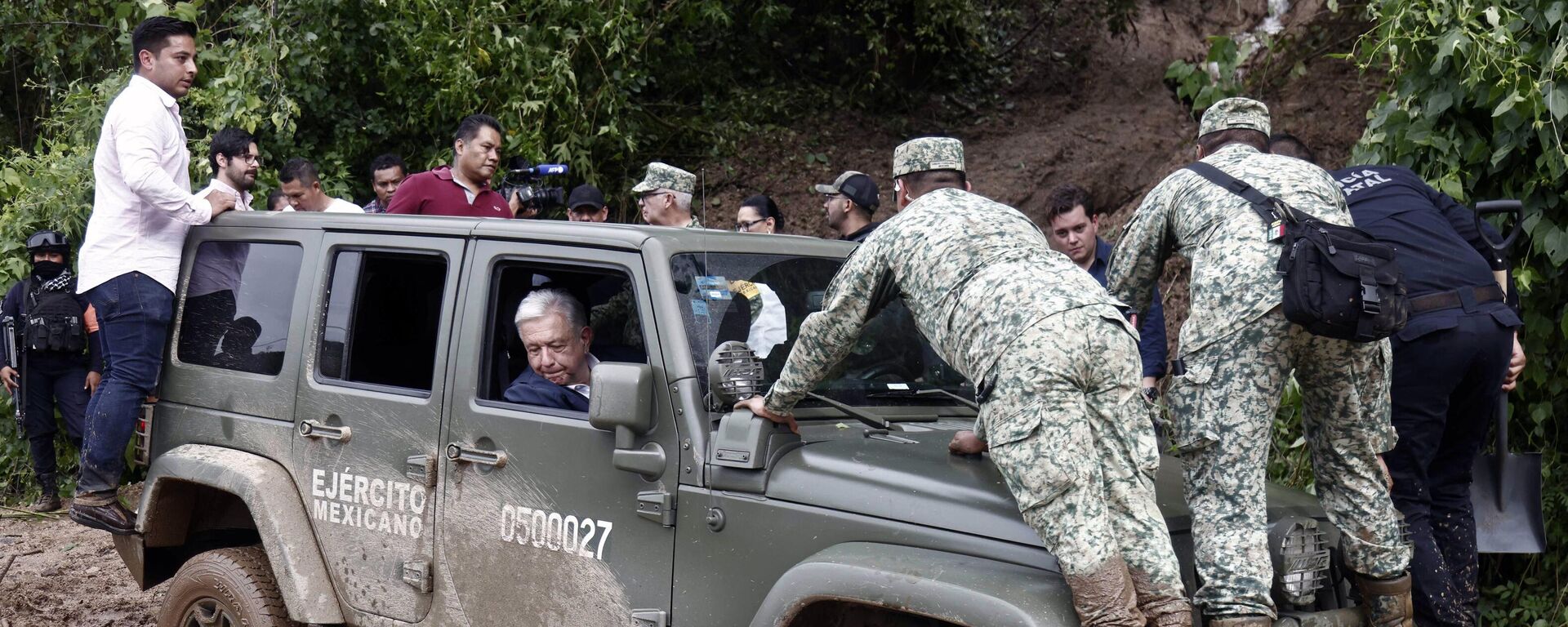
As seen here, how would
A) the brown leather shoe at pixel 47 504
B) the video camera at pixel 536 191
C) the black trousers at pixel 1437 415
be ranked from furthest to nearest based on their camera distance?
1. the brown leather shoe at pixel 47 504
2. the video camera at pixel 536 191
3. the black trousers at pixel 1437 415

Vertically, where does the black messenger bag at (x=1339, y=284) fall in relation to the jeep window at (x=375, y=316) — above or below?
above

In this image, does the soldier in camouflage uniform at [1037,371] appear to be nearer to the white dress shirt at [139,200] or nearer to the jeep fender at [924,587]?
the jeep fender at [924,587]

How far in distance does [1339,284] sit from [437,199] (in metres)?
3.81

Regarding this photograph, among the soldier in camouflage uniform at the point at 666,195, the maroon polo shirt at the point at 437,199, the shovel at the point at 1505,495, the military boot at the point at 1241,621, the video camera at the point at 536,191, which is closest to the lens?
the military boot at the point at 1241,621

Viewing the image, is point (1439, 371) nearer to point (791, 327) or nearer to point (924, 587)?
point (791, 327)

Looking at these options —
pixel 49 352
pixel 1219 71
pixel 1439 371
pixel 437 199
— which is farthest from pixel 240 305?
pixel 1219 71

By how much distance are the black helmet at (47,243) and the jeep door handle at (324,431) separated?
5.22 meters

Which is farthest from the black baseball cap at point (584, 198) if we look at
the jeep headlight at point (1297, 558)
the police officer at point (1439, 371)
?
the jeep headlight at point (1297, 558)

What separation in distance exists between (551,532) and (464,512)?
0.32 meters

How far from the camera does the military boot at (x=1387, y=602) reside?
334 cm

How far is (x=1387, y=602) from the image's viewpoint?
335 cm

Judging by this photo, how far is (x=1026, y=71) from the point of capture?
1320 cm

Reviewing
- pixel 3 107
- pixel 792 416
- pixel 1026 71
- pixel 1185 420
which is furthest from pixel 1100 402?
pixel 3 107

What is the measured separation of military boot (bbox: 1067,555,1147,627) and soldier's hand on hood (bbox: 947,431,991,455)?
1.79ft
